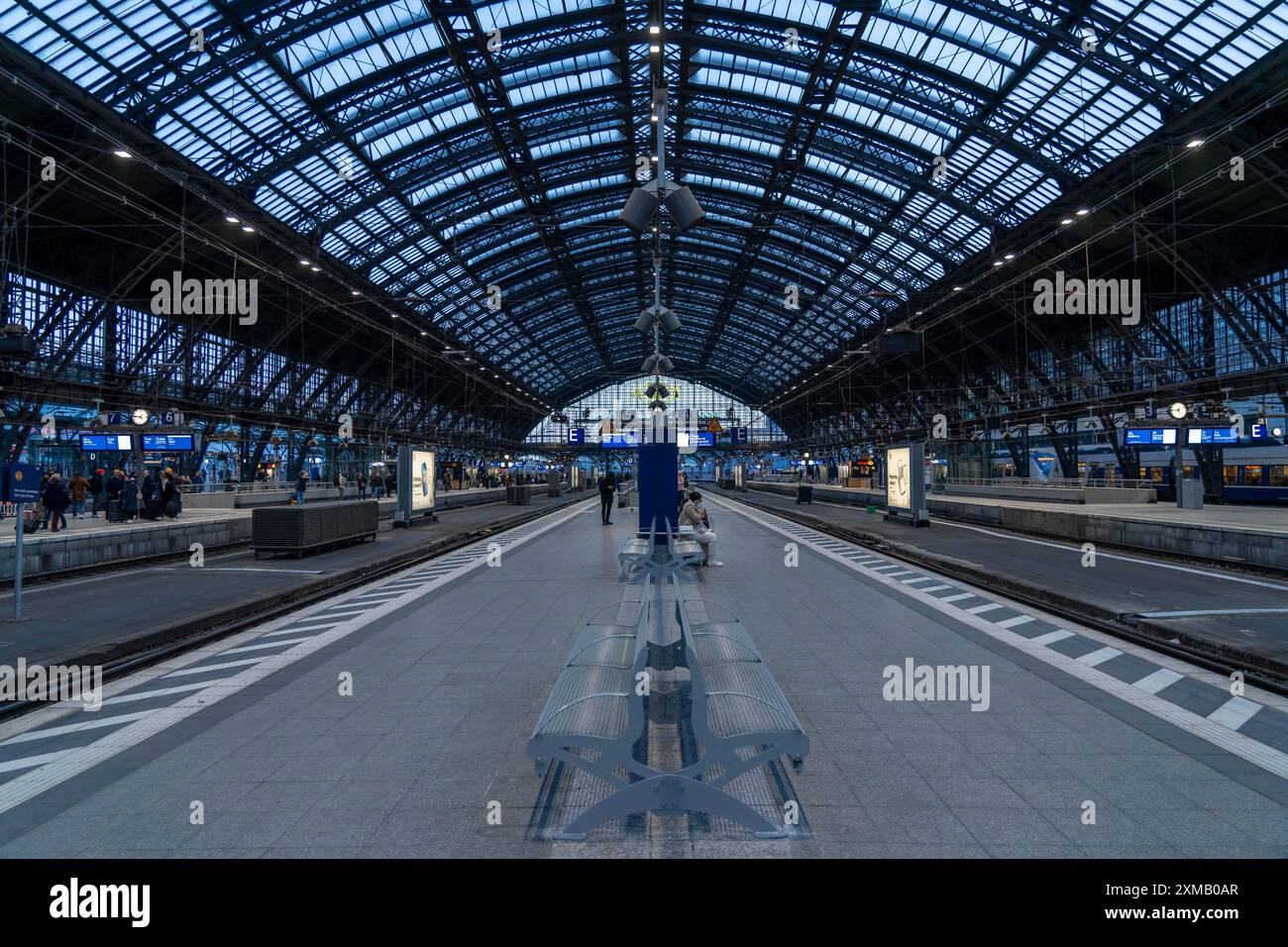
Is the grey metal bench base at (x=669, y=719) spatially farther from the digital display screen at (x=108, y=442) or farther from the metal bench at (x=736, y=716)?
the digital display screen at (x=108, y=442)

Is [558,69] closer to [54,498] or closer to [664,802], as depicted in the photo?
[54,498]

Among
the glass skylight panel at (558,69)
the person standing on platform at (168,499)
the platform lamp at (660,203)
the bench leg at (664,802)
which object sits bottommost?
the bench leg at (664,802)

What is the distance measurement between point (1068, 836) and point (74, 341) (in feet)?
128

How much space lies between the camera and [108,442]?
24266mm

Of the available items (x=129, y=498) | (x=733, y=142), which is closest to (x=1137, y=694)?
(x=129, y=498)

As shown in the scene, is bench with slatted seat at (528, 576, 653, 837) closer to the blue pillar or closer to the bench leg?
the bench leg

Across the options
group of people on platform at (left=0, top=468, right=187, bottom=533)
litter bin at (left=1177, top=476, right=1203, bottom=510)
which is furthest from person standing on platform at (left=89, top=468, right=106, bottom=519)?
litter bin at (left=1177, top=476, right=1203, bottom=510)

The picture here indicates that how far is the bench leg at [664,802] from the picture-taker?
3455mm

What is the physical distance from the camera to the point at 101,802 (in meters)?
4.00

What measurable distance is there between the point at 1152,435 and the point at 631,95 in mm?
26637

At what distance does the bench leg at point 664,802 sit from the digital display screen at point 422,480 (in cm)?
2339

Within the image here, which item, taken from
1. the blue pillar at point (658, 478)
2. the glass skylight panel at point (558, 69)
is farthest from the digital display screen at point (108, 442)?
the glass skylight panel at point (558, 69)
